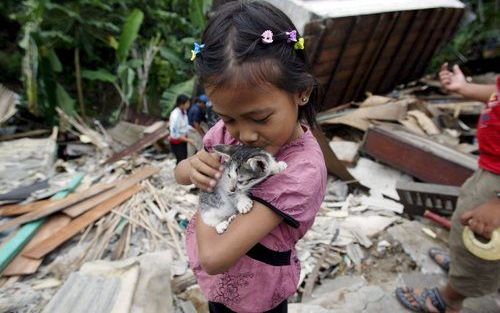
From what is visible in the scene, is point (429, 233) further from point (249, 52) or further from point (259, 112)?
point (249, 52)

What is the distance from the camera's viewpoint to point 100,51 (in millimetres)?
8500

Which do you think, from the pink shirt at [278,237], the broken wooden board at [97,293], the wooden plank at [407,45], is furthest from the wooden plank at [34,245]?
the wooden plank at [407,45]

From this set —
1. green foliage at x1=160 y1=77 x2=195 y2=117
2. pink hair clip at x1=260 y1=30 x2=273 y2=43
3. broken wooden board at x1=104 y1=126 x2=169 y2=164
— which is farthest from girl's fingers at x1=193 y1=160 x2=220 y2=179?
green foliage at x1=160 y1=77 x2=195 y2=117

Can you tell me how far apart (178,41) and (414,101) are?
478 centimetres

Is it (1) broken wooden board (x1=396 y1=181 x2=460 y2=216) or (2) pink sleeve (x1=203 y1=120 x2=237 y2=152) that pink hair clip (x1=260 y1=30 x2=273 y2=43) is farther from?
(1) broken wooden board (x1=396 y1=181 x2=460 y2=216)

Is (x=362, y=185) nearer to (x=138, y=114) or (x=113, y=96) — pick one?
(x=138, y=114)

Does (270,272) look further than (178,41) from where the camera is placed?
No

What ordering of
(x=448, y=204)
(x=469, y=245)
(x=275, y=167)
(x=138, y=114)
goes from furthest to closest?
1. (x=138, y=114)
2. (x=448, y=204)
3. (x=469, y=245)
4. (x=275, y=167)

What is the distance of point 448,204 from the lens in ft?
11.5

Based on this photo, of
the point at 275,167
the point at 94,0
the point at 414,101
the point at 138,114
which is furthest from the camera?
the point at 138,114

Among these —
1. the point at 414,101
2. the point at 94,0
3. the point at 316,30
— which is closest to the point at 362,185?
the point at 316,30

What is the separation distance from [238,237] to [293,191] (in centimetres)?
22

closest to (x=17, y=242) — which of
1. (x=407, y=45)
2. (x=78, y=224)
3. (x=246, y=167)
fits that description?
(x=78, y=224)

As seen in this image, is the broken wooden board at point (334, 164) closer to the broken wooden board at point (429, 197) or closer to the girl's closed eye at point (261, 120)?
the broken wooden board at point (429, 197)
